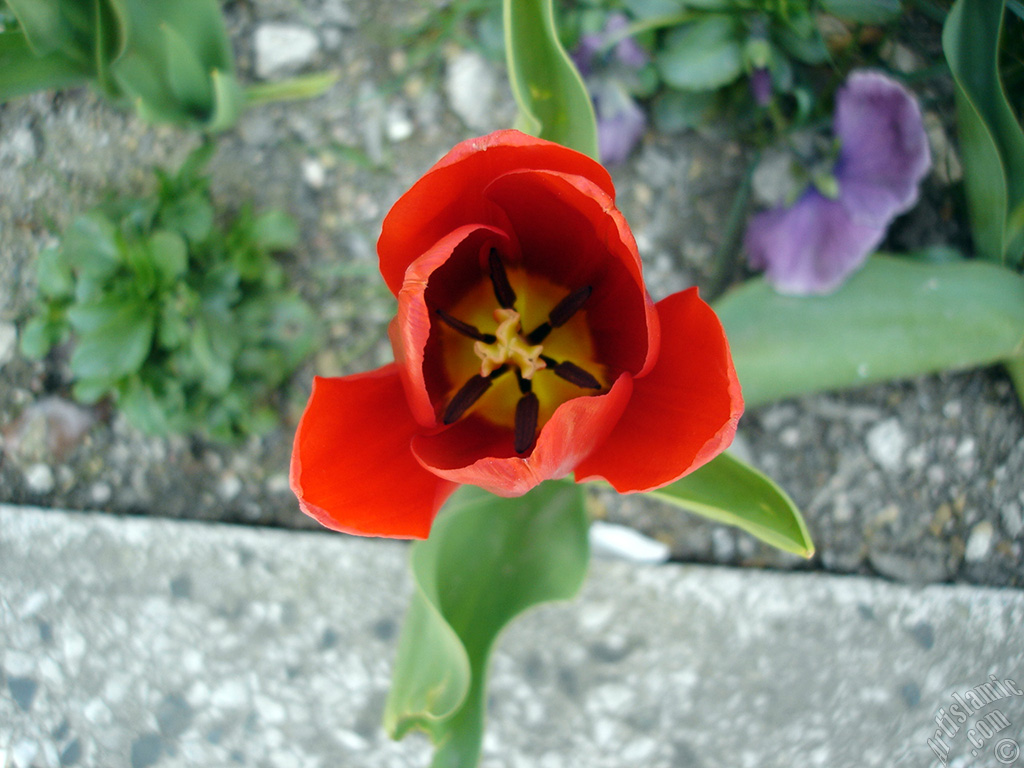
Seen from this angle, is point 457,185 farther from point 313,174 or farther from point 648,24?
point 313,174

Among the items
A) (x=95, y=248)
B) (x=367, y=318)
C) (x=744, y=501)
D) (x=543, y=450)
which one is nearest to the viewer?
(x=543, y=450)

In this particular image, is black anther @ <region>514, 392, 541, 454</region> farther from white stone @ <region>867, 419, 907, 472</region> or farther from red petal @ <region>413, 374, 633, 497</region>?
white stone @ <region>867, 419, 907, 472</region>

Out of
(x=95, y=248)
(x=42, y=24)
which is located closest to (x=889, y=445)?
(x=95, y=248)

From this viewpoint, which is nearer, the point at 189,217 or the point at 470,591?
the point at 470,591

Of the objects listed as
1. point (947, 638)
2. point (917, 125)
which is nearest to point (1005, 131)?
point (917, 125)

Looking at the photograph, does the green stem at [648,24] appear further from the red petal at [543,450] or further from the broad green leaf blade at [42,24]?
the broad green leaf blade at [42,24]

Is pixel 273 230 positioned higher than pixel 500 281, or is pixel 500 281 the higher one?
pixel 500 281

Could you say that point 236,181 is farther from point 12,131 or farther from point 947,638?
point 947,638

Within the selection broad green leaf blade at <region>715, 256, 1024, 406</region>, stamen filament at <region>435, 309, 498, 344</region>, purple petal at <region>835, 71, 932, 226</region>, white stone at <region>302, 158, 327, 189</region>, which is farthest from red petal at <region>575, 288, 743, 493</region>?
white stone at <region>302, 158, 327, 189</region>
